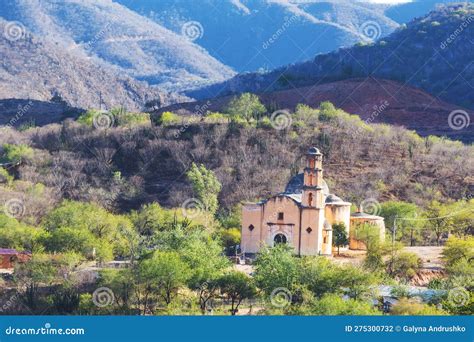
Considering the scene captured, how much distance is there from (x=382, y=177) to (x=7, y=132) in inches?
1353

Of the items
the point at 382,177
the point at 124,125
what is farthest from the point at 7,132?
the point at 382,177

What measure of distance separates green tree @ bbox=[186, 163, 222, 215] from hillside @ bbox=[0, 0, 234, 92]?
331ft

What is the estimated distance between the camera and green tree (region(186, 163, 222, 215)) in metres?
68.1

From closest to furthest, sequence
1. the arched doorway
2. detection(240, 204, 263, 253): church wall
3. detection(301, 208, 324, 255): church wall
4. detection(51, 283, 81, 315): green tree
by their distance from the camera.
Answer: detection(51, 283, 81, 315): green tree → detection(301, 208, 324, 255): church wall → the arched doorway → detection(240, 204, 263, 253): church wall

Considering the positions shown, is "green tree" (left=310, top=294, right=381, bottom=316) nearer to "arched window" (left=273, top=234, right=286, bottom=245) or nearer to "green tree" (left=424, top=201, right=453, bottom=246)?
"arched window" (left=273, top=234, right=286, bottom=245)

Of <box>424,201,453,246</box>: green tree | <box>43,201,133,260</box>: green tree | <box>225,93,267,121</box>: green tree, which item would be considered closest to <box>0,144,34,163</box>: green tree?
<box>225,93,267,121</box>: green tree

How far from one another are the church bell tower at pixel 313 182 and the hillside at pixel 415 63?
6436 centimetres

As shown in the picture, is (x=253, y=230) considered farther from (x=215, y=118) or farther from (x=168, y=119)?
(x=168, y=119)

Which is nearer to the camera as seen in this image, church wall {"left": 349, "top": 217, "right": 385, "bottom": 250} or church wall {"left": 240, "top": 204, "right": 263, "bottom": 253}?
church wall {"left": 240, "top": 204, "right": 263, "bottom": 253}

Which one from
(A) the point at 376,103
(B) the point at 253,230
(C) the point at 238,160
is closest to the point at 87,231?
(B) the point at 253,230

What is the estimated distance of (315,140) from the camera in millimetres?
82625

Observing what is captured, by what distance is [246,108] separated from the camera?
92.4m

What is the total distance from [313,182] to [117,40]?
137308 millimetres

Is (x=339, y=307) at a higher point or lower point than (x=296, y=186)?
lower
